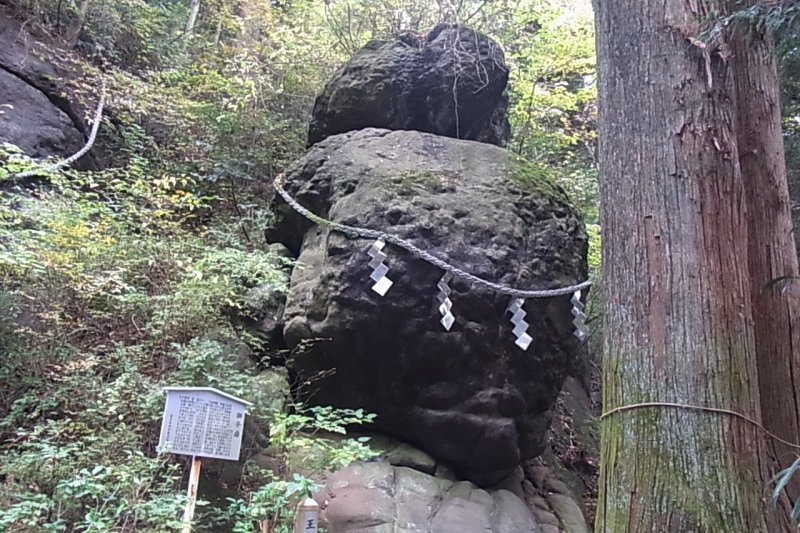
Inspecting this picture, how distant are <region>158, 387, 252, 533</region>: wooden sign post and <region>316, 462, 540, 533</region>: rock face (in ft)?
2.88

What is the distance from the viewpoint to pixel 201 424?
9.31 ft

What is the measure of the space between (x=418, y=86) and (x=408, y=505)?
3751mm

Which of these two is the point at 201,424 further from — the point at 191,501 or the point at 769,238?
the point at 769,238

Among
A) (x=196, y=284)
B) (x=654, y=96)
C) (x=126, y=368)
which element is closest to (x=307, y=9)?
(x=196, y=284)

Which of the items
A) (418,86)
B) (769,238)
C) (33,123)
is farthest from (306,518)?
(33,123)

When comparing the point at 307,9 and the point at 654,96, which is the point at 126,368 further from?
the point at 307,9

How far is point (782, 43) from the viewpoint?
2689mm

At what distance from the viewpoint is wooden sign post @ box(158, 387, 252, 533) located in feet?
9.02

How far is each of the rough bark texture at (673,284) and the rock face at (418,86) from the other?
3008 millimetres

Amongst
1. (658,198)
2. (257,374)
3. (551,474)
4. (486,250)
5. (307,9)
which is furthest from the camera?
(307,9)

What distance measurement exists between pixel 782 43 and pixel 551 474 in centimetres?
386

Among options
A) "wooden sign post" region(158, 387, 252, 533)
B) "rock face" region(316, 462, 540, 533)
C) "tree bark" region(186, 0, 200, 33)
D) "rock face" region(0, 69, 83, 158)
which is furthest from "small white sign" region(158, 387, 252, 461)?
"tree bark" region(186, 0, 200, 33)

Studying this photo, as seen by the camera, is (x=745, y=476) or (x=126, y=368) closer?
(x=745, y=476)

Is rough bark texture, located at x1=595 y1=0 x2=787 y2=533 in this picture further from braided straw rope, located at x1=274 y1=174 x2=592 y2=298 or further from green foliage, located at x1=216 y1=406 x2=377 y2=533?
braided straw rope, located at x1=274 y1=174 x2=592 y2=298
